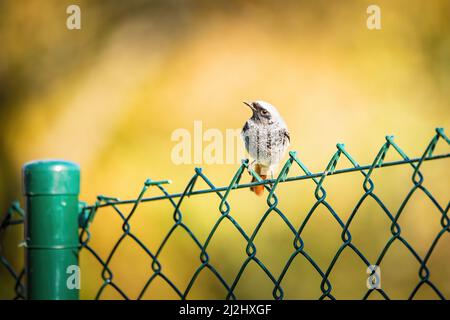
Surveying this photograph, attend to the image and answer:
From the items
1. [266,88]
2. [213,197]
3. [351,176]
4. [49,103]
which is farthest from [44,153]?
[351,176]

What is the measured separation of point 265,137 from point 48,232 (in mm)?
→ 1280

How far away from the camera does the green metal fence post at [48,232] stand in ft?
6.55

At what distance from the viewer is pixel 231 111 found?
4.90 m

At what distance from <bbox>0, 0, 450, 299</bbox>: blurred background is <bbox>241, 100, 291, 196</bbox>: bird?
4.47ft

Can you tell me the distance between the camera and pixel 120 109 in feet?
17.3

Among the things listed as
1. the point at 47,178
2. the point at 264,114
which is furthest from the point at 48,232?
the point at 264,114

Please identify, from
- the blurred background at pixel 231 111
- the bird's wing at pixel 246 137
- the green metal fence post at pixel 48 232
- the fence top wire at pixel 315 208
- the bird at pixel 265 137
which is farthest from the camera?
the blurred background at pixel 231 111

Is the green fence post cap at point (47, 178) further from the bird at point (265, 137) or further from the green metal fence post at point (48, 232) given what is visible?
the bird at point (265, 137)

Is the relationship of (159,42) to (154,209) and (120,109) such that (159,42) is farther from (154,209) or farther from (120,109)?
(154,209)

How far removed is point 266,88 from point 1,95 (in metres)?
2.49

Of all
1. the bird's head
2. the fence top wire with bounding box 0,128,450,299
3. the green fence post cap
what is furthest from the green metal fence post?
the bird's head

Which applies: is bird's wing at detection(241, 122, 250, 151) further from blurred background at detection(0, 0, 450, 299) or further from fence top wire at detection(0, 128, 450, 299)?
blurred background at detection(0, 0, 450, 299)

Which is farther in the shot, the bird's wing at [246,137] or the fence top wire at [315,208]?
the bird's wing at [246,137]

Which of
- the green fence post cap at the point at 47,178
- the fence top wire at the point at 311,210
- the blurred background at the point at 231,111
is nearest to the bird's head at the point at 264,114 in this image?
the fence top wire at the point at 311,210
